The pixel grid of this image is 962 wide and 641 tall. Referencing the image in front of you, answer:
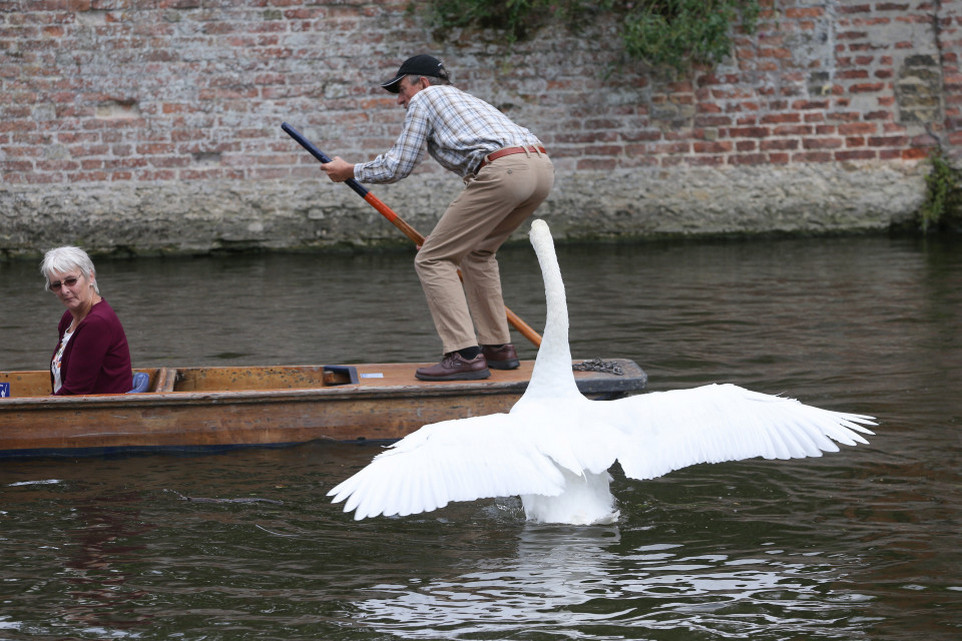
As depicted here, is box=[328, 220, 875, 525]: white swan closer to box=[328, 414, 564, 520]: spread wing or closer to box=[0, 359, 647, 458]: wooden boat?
box=[328, 414, 564, 520]: spread wing

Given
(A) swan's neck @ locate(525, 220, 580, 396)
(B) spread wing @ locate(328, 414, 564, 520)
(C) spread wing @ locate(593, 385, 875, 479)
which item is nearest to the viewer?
(B) spread wing @ locate(328, 414, 564, 520)

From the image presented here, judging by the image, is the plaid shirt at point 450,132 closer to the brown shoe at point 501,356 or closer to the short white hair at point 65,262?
the brown shoe at point 501,356

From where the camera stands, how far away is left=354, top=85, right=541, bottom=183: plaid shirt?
5.46 meters

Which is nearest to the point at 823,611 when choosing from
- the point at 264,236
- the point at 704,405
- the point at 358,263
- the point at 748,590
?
the point at 748,590

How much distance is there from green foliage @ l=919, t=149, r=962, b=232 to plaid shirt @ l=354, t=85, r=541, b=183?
7.05 metres

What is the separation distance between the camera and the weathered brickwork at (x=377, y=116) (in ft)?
36.8

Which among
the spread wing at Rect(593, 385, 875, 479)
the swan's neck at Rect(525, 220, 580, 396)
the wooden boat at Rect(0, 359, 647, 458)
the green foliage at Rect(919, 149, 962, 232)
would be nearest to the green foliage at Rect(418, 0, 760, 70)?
the green foliage at Rect(919, 149, 962, 232)

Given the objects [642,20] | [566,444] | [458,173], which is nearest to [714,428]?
[566,444]

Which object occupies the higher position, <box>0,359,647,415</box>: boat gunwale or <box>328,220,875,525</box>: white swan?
<box>328,220,875,525</box>: white swan

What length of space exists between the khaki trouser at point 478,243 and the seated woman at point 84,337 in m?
1.35

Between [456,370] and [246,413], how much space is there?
94 cm

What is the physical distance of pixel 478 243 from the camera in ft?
18.5

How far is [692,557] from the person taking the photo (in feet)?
12.6

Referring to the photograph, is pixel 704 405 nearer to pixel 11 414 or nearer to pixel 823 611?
pixel 823 611
